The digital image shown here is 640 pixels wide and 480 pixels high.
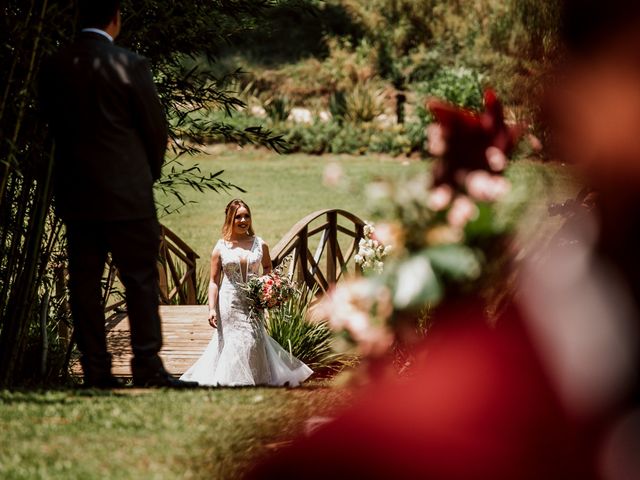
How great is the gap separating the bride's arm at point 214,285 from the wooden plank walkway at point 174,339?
0.60m

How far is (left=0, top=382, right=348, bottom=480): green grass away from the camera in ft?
9.96

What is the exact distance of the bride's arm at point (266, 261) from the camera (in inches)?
309

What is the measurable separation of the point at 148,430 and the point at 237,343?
14.2 ft

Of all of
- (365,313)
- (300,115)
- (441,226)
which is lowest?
(365,313)

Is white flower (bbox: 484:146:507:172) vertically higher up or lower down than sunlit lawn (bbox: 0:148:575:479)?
higher up

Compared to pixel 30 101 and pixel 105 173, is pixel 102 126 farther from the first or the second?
pixel 30 101

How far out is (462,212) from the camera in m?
2.41

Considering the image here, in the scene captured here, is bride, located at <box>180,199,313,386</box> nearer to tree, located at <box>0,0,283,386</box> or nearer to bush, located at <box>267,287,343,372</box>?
bush, located at <box>267,287,343,372</box>

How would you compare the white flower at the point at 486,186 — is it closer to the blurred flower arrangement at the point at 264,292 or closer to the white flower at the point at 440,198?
the white flower at the point at 440,198

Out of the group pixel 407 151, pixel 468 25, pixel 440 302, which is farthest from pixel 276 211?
pixel 440 302

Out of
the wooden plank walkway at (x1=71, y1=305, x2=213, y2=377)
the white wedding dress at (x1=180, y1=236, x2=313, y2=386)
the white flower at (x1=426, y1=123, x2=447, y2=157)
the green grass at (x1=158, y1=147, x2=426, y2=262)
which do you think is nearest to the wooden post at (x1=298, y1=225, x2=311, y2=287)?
the wooden plank walkway at (x1=71, y1=305, x2=213, y2=377)

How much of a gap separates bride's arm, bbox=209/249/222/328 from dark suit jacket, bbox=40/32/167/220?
3380 mm

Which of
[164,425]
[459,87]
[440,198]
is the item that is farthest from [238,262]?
[459,87]

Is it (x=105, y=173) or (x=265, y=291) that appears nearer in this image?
(x=105, y=173)
